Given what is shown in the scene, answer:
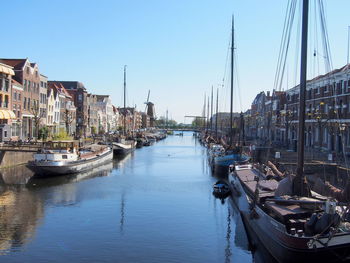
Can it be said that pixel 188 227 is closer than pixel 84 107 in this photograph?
Yes

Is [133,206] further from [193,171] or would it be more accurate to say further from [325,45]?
[193,171]

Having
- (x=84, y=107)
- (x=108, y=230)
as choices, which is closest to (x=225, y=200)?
(x=108, y=230)

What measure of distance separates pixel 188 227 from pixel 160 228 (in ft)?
5.74

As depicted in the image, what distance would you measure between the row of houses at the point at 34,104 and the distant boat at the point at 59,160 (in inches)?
474

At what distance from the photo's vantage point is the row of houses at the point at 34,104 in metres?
57.9

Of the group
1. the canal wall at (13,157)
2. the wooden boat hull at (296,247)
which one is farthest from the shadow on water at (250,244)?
the canal wall at (13,157)

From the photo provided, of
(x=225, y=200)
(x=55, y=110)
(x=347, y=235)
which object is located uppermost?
(x=55, y=110)

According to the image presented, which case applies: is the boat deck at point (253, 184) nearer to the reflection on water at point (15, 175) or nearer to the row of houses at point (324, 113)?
the row of houses at point (324, 113)

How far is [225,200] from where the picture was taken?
111 ft

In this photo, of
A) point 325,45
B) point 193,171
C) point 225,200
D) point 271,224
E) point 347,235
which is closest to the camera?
point 347,235

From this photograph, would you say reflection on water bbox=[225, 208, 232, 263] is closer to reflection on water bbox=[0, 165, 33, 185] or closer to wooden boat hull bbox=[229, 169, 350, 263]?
wooden boat hull bbox=[229, 169, 350, 263]

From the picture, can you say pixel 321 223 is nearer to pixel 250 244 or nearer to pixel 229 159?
pixel 250 244

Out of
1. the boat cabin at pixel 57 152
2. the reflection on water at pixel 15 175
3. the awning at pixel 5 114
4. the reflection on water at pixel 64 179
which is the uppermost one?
the awning at pixel 5 114

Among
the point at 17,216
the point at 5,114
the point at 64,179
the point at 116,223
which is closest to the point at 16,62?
the point at 5,114
